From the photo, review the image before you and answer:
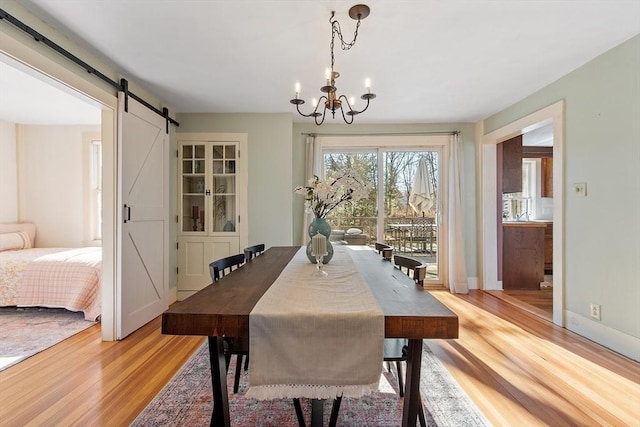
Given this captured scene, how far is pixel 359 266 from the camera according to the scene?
1.91m

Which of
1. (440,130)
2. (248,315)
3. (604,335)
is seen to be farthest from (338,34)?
(604,335)

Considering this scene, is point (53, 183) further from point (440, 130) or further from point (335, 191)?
point (440, 130)

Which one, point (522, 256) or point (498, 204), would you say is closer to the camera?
point (498, 204)

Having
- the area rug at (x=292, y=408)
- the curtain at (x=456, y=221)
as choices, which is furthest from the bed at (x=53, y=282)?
the curtain at (x=456, y=221)

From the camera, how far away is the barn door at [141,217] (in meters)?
2.79

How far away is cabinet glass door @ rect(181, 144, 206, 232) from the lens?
402 centimetres

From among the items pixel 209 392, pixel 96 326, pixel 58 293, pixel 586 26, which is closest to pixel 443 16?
pixel 586 26

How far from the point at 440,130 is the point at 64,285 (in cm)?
508

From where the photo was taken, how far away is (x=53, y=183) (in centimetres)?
465

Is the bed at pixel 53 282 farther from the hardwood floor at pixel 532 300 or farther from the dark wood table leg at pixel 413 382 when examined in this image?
the hardwood floor at pixel 532 300

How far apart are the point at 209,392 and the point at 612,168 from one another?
351cm

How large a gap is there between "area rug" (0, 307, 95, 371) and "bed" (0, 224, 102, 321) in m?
0.12

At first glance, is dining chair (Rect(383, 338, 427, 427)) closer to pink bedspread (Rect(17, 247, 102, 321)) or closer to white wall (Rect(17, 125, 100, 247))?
pink bedspread (Rect(17, 247, 102, 321))

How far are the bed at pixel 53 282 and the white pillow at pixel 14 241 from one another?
29.8 inches
